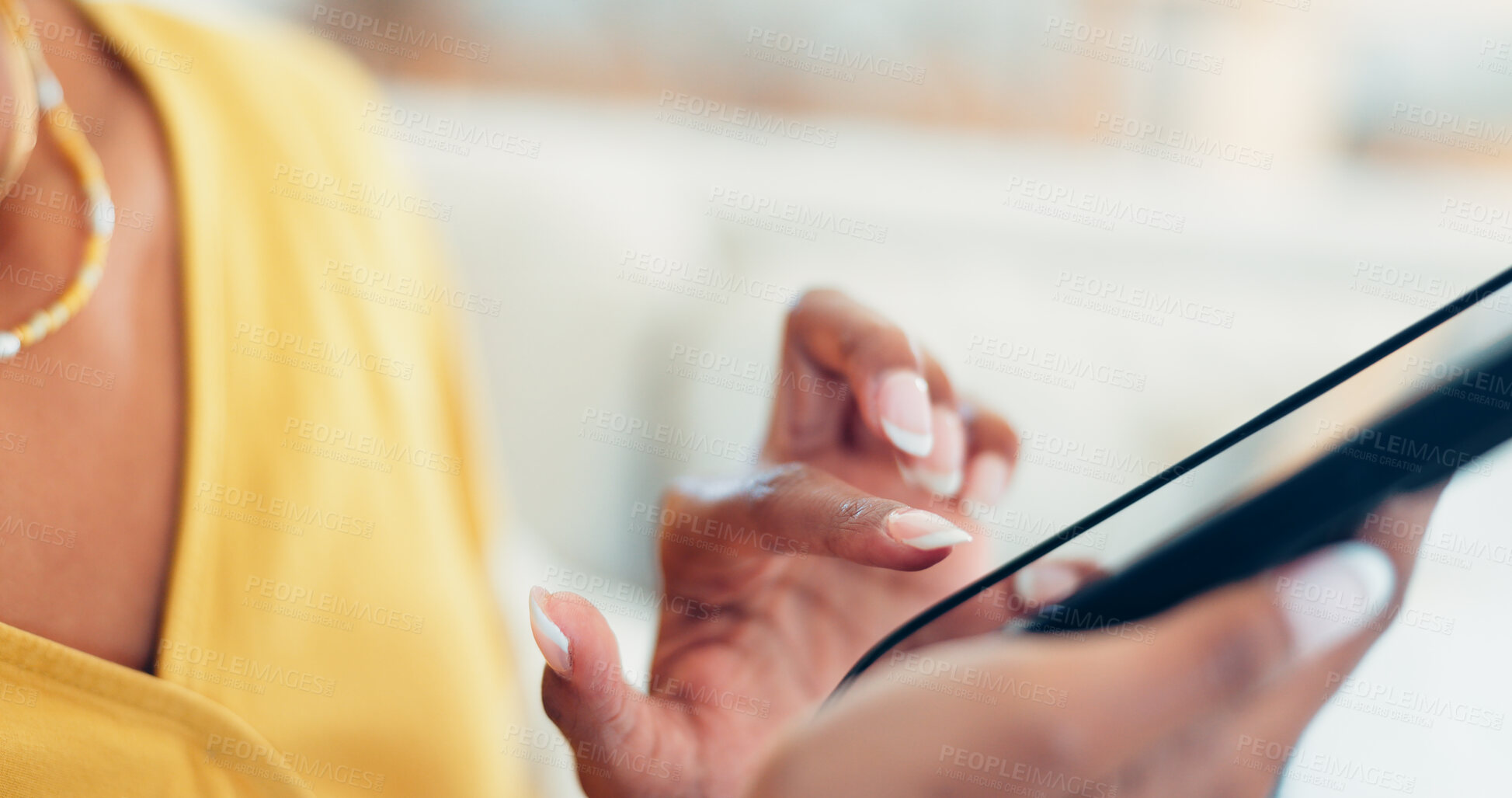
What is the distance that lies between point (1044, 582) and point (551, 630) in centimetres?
12

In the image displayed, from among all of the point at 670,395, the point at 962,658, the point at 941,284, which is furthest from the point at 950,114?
the point at 962,658

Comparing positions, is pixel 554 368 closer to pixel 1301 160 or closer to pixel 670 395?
pixel 670 395

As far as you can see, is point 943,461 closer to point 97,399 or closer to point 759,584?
point 759,584

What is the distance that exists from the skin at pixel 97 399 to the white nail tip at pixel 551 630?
0.15 metres

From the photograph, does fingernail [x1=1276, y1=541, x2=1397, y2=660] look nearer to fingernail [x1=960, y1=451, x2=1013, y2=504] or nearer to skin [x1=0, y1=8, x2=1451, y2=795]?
skin [x1=0, y1=8, x2=1451, y2=795]

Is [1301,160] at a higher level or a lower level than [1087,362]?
higher

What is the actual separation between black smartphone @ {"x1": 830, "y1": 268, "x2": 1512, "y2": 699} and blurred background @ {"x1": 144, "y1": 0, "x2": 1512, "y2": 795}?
0.81 ft

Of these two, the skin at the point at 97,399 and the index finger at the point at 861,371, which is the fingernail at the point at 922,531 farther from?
the skin at the point at 97,399

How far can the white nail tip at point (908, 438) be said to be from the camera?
26cm

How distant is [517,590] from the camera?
460 millimetres

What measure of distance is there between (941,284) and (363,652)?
542 mm

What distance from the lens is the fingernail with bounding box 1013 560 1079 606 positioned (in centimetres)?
18

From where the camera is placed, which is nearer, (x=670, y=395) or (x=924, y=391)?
(x=924, y=391)

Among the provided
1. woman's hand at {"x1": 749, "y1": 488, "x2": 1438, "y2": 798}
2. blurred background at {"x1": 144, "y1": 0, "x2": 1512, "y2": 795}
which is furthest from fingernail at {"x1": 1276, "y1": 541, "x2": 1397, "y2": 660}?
blurred background at {"x1": 144, "y1": 0, "x2": 1512, "y2": 795}
